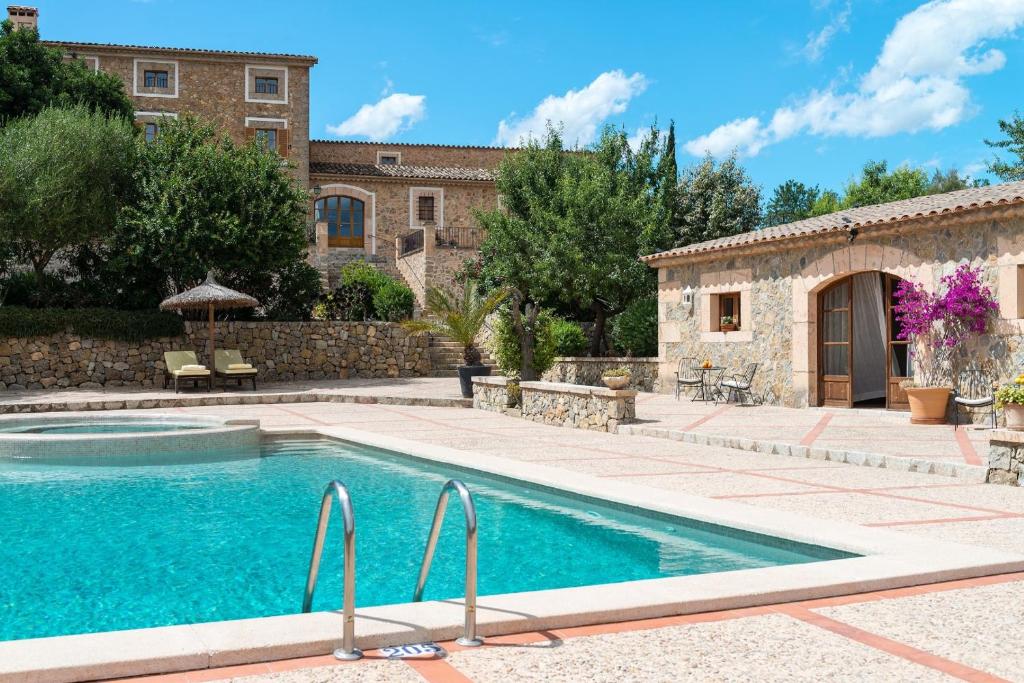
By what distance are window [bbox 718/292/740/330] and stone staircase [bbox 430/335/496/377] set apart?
7.48 metres

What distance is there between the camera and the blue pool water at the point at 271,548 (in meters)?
4.66

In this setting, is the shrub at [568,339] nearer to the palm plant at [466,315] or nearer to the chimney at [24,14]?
the palm plant at [466,315]

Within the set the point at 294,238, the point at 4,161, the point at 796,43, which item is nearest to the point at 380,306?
the point at 294,238

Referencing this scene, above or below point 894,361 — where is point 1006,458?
below

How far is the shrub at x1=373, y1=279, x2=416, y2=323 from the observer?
23.5 meters

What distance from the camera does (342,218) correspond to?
3425 centimetres

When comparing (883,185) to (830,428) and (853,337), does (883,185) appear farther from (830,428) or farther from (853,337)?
(830,428)

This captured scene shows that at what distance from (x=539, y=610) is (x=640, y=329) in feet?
55.4

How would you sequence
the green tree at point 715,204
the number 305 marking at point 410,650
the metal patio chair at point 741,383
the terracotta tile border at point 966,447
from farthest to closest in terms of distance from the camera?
the green tree at point 715,204, the metal patio chair at point 741,383, the terracotta tile border at point 966,447, the number 305 marking at point 410,650

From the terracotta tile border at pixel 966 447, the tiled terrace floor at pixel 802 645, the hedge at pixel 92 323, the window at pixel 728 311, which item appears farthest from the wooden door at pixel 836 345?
the hedge at pixel 92 323

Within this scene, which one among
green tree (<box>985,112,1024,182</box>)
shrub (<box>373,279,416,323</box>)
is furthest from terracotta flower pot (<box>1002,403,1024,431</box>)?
green tree (<box>985,112,1024,182</box>)

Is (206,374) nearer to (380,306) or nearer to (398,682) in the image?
(380,306)

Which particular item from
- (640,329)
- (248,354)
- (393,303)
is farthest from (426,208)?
(640,329)

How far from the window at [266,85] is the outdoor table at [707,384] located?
23273 millimetres
